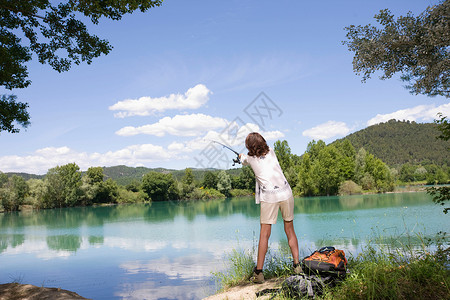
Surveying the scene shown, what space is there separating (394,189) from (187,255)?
43059mm

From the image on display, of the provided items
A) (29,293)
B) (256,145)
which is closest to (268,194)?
(256,145)

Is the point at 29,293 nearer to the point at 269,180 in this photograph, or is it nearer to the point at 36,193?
the point at 269,180

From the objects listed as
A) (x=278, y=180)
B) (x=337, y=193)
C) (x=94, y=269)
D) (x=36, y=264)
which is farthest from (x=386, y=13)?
(x=337, y=193)

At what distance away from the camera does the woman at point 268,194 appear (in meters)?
3.93

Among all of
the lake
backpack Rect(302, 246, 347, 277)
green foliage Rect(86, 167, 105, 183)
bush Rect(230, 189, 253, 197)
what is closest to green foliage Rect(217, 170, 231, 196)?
bush Rect(230, 189, 253, 197)

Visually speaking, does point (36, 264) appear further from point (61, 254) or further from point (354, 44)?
point (354, 44)

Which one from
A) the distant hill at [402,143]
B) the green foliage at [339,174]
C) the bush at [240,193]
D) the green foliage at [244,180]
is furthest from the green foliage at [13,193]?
the distant hill at [402,143]

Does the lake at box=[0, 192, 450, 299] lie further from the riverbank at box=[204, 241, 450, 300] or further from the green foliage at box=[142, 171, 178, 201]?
the green foliage at box=[142, 171, 178, 201]

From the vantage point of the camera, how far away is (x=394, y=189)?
1779 inches

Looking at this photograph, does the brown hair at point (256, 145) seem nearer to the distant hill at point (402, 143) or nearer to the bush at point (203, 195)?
the bush at point (203, 195)

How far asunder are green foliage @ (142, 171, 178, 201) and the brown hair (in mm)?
58490

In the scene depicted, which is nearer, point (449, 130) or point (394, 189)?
point (449, 130)

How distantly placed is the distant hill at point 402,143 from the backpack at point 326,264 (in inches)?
3325

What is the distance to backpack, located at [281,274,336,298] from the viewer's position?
326cm
